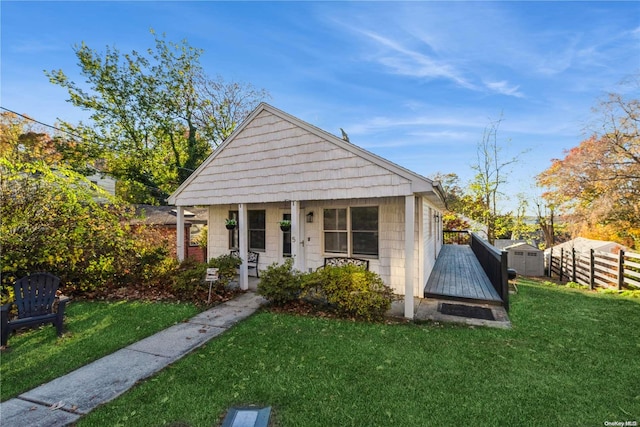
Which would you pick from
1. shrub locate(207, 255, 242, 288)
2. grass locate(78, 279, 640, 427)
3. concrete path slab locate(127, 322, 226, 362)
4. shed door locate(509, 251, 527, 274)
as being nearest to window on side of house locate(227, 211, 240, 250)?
shrub locate(207, 255, 242, 288)

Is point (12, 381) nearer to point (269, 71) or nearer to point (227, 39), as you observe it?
point (227, 39)

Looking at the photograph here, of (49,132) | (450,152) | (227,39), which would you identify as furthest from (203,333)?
(49,132)

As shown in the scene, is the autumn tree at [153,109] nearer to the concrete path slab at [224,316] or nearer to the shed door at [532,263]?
the concrete path slab at [224,316]

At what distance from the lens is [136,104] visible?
18078mm

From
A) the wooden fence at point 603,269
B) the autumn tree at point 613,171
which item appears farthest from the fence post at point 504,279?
the autumn tree at point 613,171

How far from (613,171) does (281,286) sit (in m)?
15.4

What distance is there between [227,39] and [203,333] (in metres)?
10.5

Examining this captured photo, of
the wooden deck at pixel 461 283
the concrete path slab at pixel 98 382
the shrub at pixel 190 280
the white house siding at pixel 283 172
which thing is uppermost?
the white house siding at pixel 283 172

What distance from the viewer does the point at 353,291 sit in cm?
542

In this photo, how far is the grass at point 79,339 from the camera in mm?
3473

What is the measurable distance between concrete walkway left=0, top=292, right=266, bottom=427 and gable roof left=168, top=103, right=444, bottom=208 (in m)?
3.30

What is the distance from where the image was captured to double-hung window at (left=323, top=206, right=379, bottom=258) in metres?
7.05

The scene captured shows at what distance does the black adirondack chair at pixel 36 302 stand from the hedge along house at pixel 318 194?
365 centimetres

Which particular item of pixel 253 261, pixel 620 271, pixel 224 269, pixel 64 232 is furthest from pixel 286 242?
pixel 620 271
